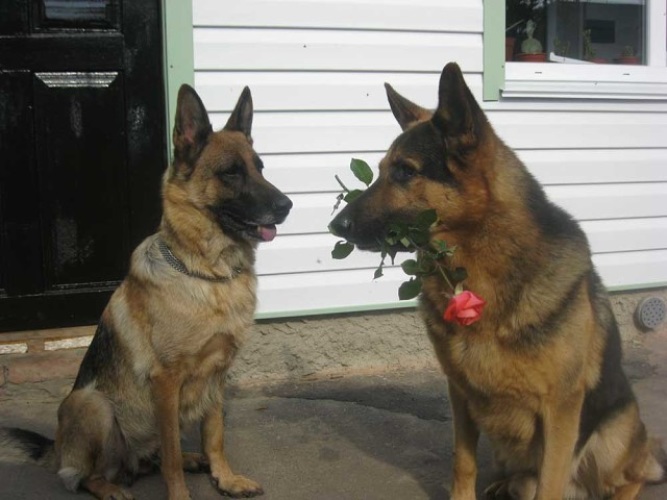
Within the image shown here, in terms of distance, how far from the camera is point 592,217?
603 cm

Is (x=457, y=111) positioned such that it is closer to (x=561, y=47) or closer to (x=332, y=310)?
(x=332, y=310)

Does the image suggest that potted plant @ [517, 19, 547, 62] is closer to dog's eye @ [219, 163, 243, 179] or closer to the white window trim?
the white window trim

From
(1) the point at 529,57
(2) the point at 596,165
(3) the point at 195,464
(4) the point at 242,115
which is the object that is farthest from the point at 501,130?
(3) the point at 195,464

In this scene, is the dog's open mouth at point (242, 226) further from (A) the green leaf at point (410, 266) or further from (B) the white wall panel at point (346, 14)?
(B) the white wall panel at point (346, 14)

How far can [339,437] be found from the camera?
462cm

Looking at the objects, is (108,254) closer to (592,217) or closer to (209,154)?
(209,154)

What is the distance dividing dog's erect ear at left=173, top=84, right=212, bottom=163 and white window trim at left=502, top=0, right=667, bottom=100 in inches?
102

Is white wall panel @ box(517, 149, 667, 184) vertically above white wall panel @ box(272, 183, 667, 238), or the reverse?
white wall panel @ box(517, 149, 667, 184)

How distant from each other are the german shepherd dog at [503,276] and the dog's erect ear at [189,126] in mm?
1166

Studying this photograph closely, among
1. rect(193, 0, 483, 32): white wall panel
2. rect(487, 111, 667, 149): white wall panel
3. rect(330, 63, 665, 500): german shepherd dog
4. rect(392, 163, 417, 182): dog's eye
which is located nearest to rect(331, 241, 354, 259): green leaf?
rect(330, 63, 665, 500): german shepherd dog

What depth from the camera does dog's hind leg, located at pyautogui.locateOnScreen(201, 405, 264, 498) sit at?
3.91 meters

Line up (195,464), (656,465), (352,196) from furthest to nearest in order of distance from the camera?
(195,464) < (656,465) < (352,196)

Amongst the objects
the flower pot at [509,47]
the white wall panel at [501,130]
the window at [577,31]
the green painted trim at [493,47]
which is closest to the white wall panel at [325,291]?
the white wall panel at [501,130]

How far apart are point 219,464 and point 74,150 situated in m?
2.34
